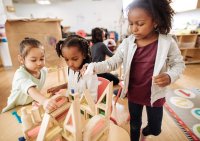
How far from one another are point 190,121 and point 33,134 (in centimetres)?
144

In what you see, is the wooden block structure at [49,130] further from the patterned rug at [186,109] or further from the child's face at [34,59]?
the patterned rug at [186,109]

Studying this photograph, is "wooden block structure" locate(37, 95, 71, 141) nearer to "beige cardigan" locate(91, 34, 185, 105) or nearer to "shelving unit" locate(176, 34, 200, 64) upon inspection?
"beige cardigan" locate(91, 34, 185, 105)

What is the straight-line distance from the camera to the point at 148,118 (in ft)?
2.79

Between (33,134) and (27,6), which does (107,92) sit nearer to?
(33,134)

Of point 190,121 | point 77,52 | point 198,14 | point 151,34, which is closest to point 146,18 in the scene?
point 151,34

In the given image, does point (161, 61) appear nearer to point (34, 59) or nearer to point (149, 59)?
point (149, 59)

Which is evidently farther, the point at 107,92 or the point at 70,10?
the point at 70,10

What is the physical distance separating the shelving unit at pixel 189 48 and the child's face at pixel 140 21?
114 inches

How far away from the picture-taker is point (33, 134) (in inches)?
15.4

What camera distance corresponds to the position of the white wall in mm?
5746

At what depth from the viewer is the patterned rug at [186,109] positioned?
47.8 inches

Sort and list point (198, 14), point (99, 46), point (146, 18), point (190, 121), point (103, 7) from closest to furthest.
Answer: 1. point (146, 18)
2. point (190, 121)
3. point (99, 46)
4. point (198, 14)
5. point (103, 7)

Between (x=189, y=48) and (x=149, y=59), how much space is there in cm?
290

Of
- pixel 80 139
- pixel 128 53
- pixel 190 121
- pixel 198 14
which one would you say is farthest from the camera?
pixel 198 14
